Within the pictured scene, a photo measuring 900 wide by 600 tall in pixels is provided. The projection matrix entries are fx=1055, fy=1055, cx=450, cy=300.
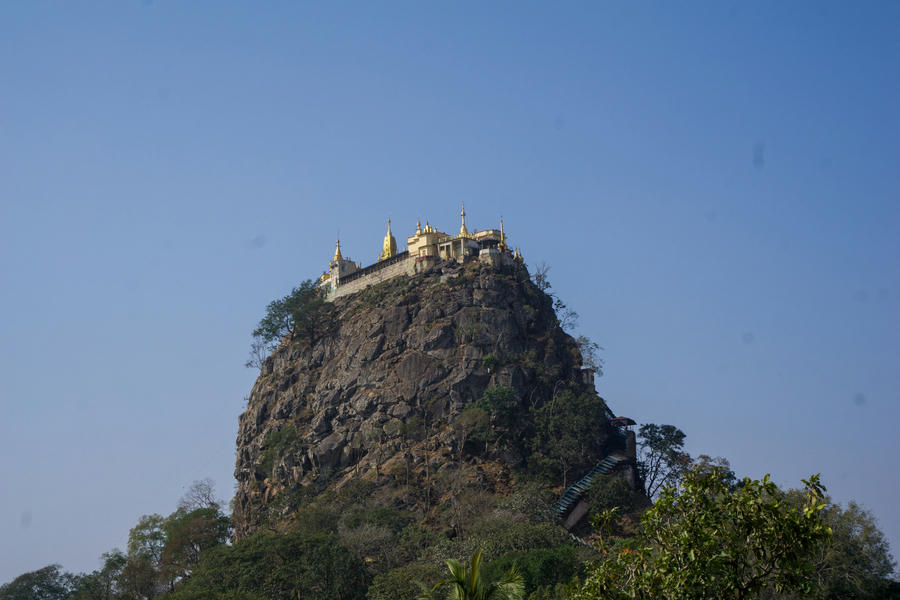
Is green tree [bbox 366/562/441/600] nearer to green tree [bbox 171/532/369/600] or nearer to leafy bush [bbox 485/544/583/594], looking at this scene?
green tree [bbox 171/532/369/600]

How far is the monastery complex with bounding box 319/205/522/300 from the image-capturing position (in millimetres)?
99375

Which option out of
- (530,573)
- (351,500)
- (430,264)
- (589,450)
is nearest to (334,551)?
(530,573)

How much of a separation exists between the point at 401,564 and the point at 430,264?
39713 millimetres

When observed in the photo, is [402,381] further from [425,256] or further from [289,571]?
[289,571]

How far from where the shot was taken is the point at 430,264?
9944 centimetres

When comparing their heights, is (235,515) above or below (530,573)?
above

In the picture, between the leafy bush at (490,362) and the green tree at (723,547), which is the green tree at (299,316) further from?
the green tree at (723,547)

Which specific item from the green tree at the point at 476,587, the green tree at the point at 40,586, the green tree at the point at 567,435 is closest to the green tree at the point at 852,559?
the green tree at the point at 567,435

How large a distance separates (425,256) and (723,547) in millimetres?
76872

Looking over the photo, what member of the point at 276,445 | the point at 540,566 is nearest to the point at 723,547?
the point at 540,566

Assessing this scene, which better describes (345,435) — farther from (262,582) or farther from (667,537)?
(667,537)

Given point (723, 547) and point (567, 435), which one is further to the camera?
point (567, 435)

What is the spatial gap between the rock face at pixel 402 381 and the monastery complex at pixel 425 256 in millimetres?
1580

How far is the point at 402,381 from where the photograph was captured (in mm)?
88812
